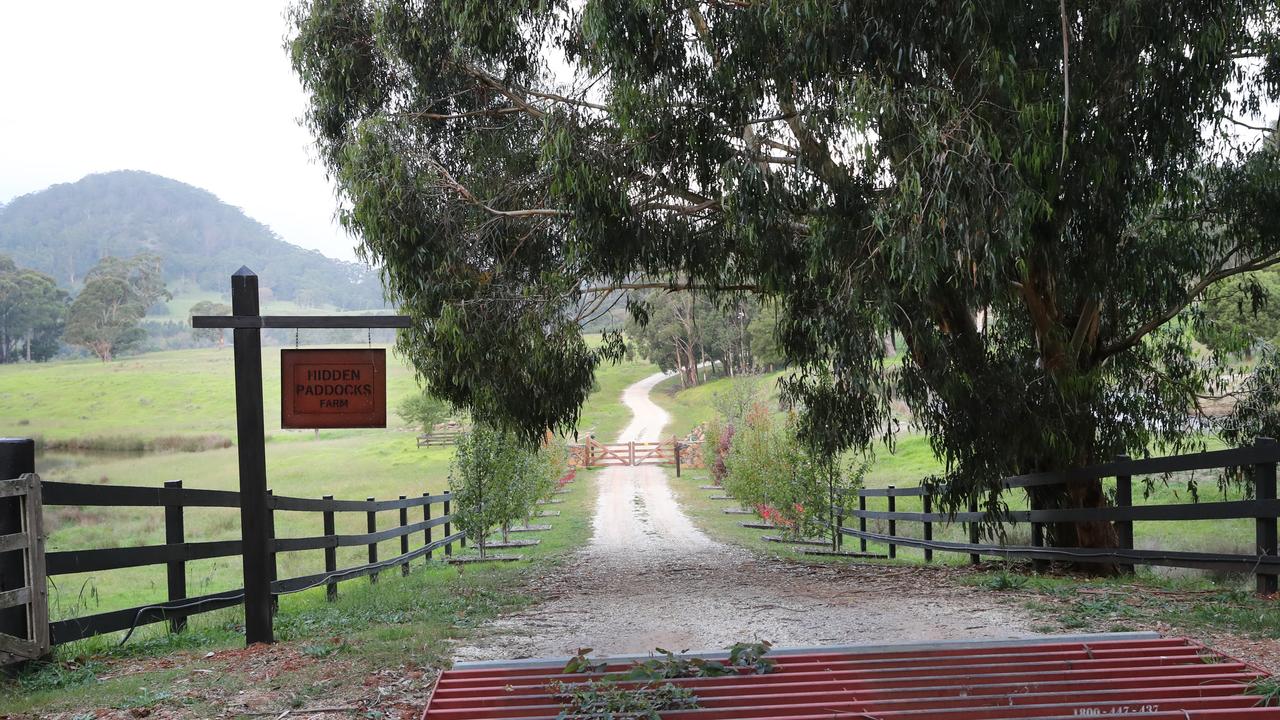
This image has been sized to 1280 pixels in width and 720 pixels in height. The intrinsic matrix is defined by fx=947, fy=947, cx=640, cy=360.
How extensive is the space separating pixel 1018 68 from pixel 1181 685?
5111mm

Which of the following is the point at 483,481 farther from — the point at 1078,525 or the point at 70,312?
the point at 70,312

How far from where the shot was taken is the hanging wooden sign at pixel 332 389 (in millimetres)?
6379

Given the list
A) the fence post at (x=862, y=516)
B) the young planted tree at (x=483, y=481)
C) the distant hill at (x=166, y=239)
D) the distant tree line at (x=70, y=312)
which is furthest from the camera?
the distant hill at (x=166, y=239)

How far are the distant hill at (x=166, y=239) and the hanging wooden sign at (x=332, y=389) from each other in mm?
100861

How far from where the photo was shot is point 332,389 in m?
6.41

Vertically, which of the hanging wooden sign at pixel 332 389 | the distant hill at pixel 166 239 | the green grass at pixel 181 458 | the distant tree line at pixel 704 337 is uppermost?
the distant hill at pixel 166 239

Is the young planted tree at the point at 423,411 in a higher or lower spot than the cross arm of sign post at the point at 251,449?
lower

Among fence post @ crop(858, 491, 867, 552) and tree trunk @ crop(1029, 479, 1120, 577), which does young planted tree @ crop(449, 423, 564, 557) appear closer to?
fence post @ crop(858, 491, 867, 552)

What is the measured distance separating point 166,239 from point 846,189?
162m

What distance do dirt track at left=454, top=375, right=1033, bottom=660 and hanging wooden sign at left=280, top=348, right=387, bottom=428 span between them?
1.74 meters

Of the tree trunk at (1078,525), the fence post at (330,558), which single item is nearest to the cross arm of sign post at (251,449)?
the fence post at (330,558)

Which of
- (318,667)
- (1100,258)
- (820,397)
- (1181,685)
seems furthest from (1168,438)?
(318,667)

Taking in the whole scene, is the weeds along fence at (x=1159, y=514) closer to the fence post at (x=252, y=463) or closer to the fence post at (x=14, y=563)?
the fence post at (x=252, y=463)

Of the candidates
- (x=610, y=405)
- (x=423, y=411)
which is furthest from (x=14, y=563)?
(x=610, y=405)
